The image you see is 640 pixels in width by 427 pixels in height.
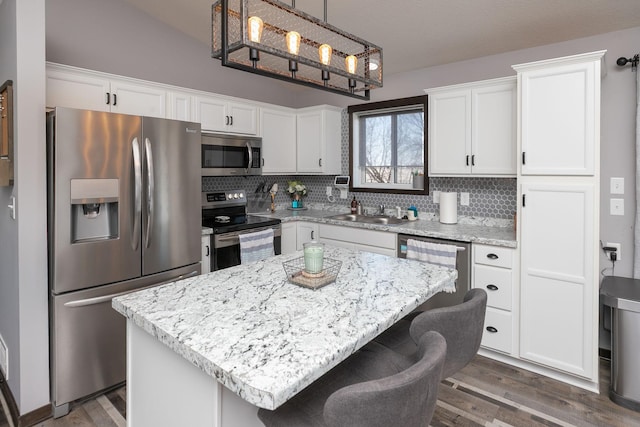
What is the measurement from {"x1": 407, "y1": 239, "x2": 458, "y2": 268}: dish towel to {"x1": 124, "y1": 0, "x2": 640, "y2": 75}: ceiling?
1719 millimetres

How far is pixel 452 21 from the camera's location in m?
2.83

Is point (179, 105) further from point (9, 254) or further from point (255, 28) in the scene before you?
point (255, 28)

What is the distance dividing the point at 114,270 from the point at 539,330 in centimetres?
292

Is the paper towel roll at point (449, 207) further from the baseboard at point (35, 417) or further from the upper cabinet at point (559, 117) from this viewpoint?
the baseboard at point (35, 417)

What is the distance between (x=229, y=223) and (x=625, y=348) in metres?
3.09

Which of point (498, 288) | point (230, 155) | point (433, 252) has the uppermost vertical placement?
point (230, 155)

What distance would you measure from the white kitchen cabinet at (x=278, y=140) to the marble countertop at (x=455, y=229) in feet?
2.11

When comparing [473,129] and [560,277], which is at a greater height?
[473,129]

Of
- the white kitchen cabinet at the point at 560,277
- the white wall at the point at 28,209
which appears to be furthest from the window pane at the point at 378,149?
the white wall at the point at 28,209

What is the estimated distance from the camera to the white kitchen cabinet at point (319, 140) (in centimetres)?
425

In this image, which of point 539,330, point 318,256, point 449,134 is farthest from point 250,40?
point 539,330

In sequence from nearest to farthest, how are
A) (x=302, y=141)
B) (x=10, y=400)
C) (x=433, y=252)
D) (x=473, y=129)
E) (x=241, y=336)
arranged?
(x=241, y=336) < (x=10, y=400) < (x=433, y=252) < (x=473, y=129) < (x=302, y=141)

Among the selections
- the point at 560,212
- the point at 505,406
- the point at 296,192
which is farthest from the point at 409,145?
the point at 505,406

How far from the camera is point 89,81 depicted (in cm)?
270
